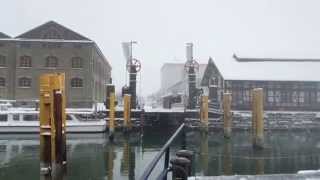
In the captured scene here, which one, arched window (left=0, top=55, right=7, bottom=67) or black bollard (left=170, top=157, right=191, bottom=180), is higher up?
arched window (left=0, top=55, right=7, bottom=67)

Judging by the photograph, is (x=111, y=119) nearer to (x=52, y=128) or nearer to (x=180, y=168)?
(x=52, y=128)

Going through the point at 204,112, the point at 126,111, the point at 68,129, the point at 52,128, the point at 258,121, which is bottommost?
the point at 68,129

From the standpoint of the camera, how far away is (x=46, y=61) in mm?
51688

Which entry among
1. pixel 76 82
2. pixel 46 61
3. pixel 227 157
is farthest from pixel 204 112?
pixel 46 61

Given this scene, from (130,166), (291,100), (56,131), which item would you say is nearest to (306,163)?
(130,166)

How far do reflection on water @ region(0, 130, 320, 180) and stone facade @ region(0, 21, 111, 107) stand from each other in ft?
65.6

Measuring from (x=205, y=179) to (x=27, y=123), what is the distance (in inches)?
1081

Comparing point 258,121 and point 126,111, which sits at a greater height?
point 126,111

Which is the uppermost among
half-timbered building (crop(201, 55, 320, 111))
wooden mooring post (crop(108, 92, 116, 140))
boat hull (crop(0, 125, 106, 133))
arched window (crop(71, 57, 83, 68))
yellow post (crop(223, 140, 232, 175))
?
arched window (crop(71, 57, 83, 68))

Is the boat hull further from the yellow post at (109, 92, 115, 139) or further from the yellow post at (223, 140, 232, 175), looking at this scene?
the yellow post at (223, 140, 232, 175)

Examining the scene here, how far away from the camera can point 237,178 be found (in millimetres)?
7965

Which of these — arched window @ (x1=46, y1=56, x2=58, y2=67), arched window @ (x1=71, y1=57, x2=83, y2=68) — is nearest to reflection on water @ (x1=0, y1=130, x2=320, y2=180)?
arched window @ (x1=46, y1=56, x2=58, y2=67)

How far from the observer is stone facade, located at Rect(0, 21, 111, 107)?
5094cm

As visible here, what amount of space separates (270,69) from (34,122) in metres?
25.4
